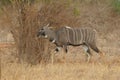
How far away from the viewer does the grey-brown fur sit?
14914 millimetres

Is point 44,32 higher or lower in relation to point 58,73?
higher

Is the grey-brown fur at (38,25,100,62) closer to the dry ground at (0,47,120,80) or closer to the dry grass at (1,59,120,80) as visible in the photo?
→ the dry ground at (0,47,120,80)

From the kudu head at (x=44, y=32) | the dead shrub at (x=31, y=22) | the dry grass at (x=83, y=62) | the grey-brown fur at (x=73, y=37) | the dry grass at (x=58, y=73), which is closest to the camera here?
the dry grass at (x=58, y=73)

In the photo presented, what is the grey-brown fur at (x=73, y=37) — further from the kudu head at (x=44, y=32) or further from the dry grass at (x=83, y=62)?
the dry grass at (x=83, y=62)

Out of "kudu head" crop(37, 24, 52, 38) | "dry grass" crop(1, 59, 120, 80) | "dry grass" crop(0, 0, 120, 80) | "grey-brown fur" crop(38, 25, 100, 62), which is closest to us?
"dry grass" crop(1, 59, 120, 80)

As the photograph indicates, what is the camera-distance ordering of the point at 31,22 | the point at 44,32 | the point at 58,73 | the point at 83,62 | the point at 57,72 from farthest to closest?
the point at 44,32, the point at 83,62, the point at 31,22, the point at 57,72, the point at 58,73

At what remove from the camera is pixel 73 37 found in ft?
50.5

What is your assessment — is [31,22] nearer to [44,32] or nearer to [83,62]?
[44,32]

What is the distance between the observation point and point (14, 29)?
1317cm

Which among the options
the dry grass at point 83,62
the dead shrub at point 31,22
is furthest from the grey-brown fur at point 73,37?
the dead shrub at point 31,22

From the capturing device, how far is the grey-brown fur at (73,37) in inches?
587

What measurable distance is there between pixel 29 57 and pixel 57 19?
133 cm

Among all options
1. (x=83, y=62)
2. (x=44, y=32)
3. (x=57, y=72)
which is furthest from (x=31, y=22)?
(x=57, y=72)

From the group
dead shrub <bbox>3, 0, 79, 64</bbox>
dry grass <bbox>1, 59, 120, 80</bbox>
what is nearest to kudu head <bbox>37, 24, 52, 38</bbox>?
dead shrub <bbox>3, 0, 79, 64</bbox>
